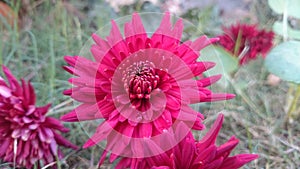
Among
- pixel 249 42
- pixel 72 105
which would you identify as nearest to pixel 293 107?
pixel 249 42

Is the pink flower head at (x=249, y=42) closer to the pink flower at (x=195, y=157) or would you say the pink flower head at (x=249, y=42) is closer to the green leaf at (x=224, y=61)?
the green leaf at (x=224, y=61)

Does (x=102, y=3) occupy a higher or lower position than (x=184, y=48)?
higher

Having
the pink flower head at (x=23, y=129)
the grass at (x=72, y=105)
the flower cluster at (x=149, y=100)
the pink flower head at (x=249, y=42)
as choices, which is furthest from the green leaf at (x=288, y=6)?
the pink flower head at (x=23, y=129)

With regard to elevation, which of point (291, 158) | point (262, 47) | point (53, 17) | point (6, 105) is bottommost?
point (291, 158)

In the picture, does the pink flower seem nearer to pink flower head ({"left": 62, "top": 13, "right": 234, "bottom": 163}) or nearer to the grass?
pink flower head ({"left": 62, "top": 13, "right": 234, "bottom": 163})

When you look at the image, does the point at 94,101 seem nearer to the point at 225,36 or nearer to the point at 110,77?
the point at 110,77

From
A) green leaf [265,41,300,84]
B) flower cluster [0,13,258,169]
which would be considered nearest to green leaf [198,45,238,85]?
green leaf [265,41,300,84]

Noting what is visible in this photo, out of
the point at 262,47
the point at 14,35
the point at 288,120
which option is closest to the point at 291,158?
the point at 288,120

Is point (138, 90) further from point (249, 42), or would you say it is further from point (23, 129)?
point (249, 42)

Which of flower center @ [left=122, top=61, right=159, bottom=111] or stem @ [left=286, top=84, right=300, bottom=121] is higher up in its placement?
flower center @ [left=122, top=61, right=159, bottom=111]
